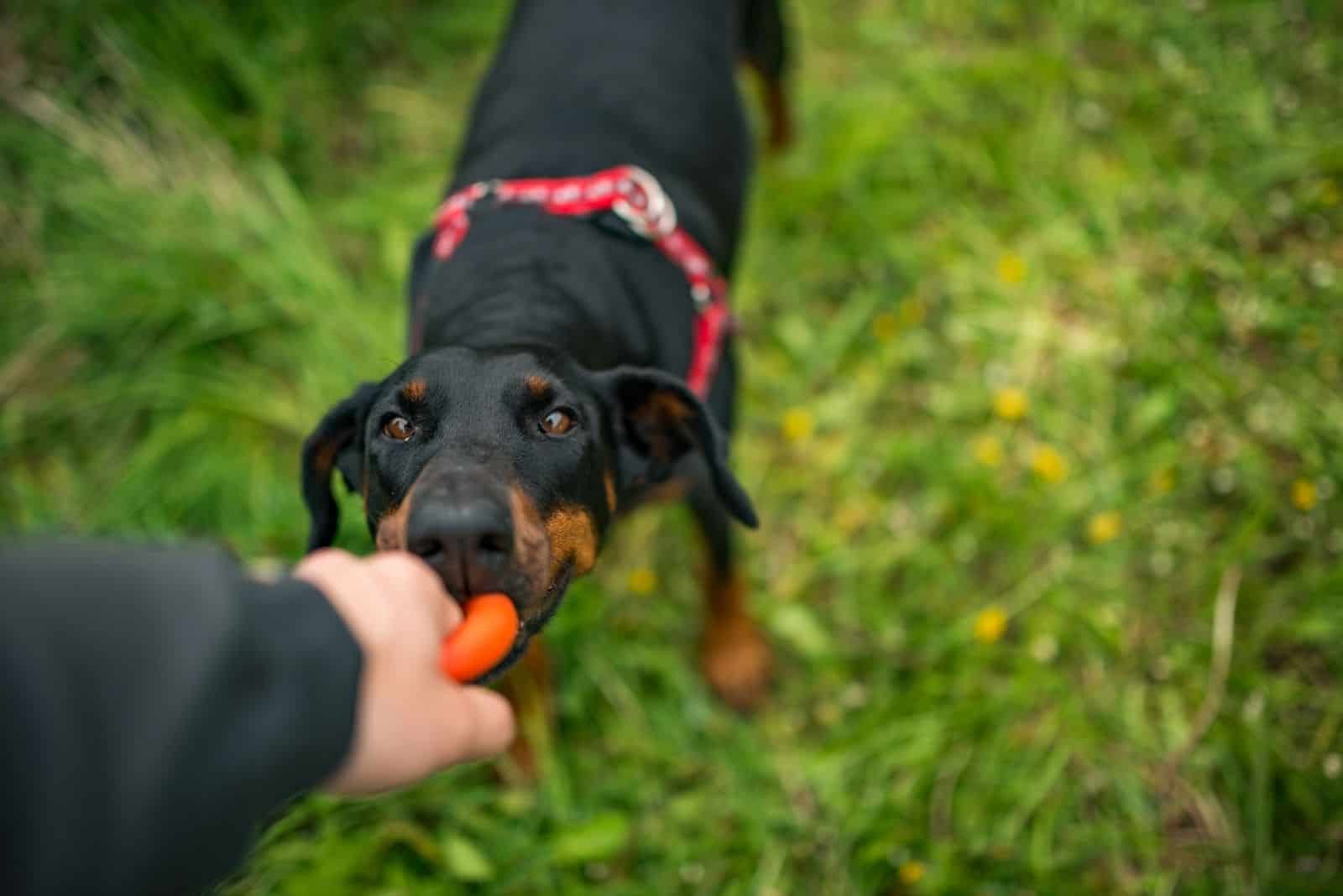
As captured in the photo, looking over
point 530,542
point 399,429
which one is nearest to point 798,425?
point 399,429

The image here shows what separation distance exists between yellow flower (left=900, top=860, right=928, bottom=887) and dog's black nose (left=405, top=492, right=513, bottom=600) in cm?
168

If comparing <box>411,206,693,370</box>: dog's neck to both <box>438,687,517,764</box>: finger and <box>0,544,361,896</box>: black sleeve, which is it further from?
<box>0,544,361,896</box>: black sleeve

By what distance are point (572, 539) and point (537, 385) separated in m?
0.32

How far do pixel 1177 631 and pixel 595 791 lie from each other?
1.93 m

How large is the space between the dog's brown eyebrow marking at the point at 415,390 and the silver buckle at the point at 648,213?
0.88 m

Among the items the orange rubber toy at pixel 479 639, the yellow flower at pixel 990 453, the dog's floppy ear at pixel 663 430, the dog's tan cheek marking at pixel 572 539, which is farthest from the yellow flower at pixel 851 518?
the orange rubber toy at pixel 479 639

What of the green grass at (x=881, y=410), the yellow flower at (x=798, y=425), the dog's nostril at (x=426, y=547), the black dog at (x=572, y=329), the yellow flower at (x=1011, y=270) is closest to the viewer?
the dog's nostril at (x=426, y=547)

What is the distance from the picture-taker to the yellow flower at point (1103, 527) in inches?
125

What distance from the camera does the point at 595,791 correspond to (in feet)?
9.75

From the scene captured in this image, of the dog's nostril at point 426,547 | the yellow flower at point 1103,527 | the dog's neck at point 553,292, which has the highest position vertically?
the dog's neck at point 553,292

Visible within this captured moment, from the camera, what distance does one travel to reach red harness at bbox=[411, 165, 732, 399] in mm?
2570

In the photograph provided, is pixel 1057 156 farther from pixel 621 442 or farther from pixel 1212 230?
pixel 621 442

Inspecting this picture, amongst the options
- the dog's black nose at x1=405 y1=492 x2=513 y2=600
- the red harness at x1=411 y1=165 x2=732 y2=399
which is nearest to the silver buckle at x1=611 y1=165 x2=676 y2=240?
the red harness at x1=411 y1=165 x2=732 y2=399

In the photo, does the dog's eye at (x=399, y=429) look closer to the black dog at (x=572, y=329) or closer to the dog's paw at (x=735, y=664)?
the black dog at (x=572, y=329)
